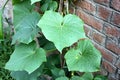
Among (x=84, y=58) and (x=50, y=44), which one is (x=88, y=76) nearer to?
(x=84, y=58)

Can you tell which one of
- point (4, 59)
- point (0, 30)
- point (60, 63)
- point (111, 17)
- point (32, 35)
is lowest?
point (4, 59)

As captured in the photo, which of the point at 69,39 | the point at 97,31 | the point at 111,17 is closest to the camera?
the point at 69,39

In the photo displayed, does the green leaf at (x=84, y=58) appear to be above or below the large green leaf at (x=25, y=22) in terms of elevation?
below

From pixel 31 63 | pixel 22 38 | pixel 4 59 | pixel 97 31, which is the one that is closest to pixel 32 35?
pixel 22 38

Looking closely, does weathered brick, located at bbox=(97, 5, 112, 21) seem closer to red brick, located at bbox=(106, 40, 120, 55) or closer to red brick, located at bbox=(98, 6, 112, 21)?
red brick, located at bbox=(98, 6, 112, 21)

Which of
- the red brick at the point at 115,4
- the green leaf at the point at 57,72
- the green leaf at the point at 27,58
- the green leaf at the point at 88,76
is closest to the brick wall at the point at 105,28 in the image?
the red brick at the point at 115,4

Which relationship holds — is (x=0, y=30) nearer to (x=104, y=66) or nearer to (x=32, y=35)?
(x=32, y=35)

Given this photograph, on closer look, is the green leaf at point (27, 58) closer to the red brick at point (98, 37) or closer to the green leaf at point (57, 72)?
the green leaf at point (57, 72)

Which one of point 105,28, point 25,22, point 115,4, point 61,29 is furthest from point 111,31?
point 25,22
